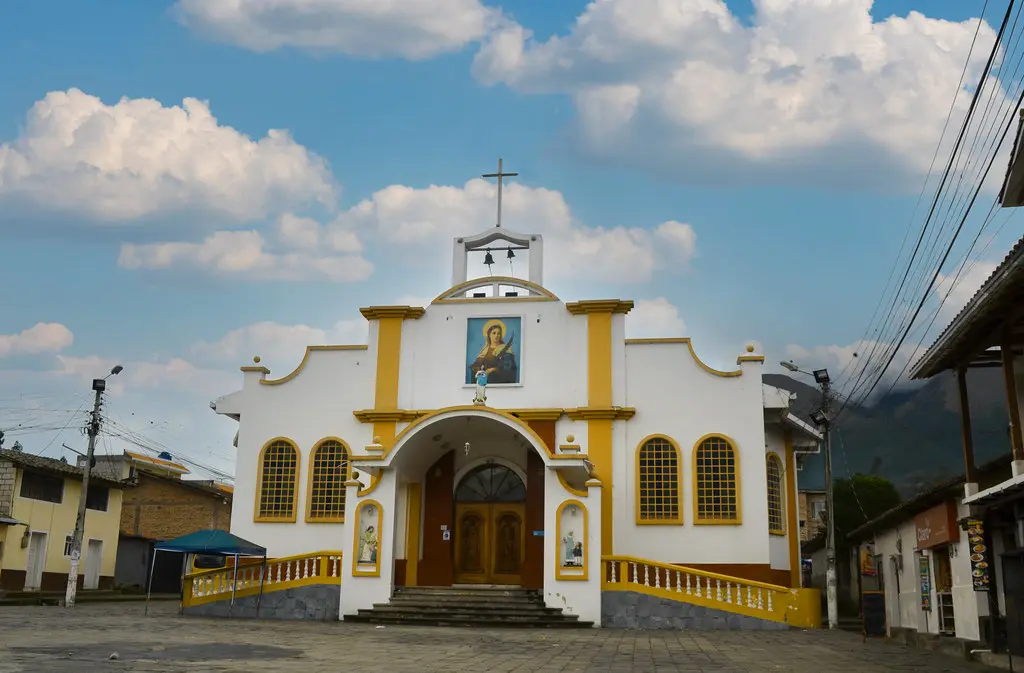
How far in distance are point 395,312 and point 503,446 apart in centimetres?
453

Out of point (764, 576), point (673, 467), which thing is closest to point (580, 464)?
point (673, 467)

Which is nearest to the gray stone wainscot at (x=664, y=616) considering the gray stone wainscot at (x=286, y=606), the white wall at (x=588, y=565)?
the white wall at (x=588, y=565)

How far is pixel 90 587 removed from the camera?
3416cm

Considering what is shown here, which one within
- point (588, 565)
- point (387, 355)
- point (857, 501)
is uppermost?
point (387, 355)

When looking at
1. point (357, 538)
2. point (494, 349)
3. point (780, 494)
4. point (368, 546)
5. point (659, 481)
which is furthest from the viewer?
point (494, 349)

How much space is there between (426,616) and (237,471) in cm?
776

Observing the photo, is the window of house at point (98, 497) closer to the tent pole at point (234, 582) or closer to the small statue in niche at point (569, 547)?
the tent pole at point (234, 582)

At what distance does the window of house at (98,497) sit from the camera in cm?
3375

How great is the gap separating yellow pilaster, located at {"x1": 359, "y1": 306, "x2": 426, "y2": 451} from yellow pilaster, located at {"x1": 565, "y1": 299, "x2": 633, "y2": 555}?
4417 millimetres

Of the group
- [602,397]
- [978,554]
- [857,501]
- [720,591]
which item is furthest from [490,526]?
[857,501]

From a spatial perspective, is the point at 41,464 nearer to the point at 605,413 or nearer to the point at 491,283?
the point at 491,283

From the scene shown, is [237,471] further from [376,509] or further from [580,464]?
[580,464]

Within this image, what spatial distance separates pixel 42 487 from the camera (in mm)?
31109

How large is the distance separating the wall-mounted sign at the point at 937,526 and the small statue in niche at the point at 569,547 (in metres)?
6.96
